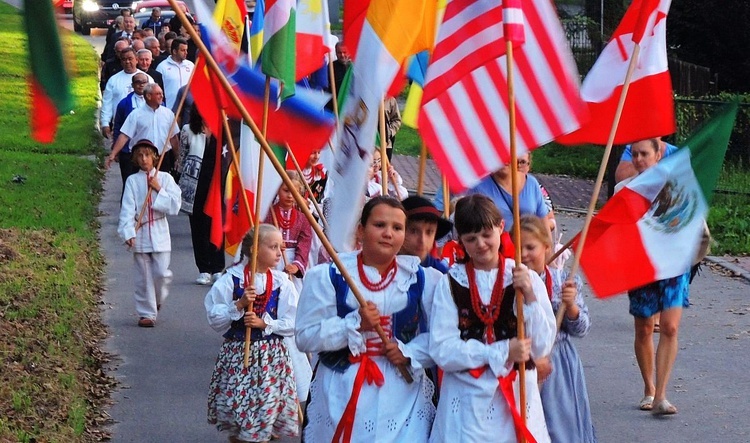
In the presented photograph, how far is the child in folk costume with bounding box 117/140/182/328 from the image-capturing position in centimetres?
1078

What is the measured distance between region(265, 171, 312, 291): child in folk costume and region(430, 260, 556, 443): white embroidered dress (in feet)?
11.2

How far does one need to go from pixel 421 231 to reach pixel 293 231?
9.34 feet

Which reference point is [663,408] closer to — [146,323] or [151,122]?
[146,323]

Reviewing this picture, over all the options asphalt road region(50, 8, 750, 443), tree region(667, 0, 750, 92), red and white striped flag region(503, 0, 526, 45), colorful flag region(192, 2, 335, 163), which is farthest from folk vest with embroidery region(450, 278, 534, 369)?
tree region(667, 0, 750, 92)

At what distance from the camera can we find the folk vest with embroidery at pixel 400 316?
5621 mm

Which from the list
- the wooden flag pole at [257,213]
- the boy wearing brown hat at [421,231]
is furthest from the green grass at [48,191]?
the boy wearing brown hat at [421,231]

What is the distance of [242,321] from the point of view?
7418 millimetres

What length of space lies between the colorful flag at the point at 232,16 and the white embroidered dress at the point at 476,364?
3533 mm

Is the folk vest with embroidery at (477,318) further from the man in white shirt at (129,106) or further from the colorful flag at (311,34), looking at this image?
the man in white shirt at (129,106)

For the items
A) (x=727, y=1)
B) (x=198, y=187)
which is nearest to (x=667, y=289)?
(x=198, y=187)

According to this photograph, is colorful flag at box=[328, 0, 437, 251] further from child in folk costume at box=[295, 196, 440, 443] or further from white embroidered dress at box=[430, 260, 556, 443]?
white embroidered dress at box=[430, 260, 556, 443]

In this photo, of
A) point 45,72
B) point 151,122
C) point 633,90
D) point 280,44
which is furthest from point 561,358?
point 151,122

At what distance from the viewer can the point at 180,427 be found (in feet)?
26.8

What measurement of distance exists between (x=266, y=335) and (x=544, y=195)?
71.9 inches
